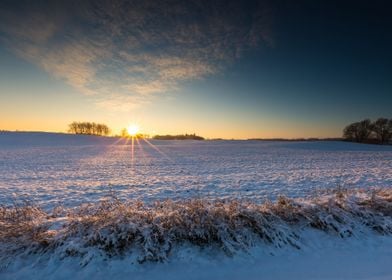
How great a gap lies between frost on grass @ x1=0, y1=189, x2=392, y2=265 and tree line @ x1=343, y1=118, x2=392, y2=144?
67383mm

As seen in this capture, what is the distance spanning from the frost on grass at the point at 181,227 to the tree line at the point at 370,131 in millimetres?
67383

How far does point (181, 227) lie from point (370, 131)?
73389 millimetres

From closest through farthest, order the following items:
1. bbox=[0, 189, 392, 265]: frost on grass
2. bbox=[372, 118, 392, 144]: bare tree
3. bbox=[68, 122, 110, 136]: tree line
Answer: bbox=[0, 189, 392, 265]: frost on grass → bbox=[372, 118, 392, 144]: bare tree → bbox=[68, 122, 110, 136]: tree line

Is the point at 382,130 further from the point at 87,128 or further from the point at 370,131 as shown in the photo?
the point at 87,128

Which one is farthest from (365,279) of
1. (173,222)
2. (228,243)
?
(173,222)

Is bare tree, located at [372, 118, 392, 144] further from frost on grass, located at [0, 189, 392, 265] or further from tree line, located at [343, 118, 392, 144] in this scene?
frost on grass, located at [0, 189, 392, 265]

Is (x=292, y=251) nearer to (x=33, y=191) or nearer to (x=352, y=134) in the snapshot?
(x=33, y=191)

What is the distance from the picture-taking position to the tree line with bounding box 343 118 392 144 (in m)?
57.8

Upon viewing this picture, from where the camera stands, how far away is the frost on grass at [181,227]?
128 inches

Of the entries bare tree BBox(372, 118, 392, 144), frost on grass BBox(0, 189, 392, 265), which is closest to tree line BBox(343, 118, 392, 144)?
bare tree BBox(372, 118, 392, 144)

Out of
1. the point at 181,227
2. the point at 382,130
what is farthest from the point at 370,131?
the point at 181,227

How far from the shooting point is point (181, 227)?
11.7 ft

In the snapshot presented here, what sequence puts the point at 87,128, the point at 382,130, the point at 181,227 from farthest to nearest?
1. the point at 87,128
2. the point at 382,130
3. the point at 181,227

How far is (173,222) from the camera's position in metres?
3.58
